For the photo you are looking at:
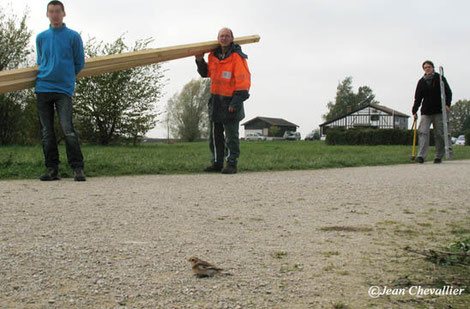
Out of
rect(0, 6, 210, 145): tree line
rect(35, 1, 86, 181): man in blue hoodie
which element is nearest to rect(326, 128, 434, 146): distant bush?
rect(0, 6, 210, 145): tree line

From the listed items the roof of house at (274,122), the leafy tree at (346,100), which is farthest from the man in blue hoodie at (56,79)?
the roof of house at (274,122)

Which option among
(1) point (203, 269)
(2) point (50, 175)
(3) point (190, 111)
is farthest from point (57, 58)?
(3) point (190, 111)

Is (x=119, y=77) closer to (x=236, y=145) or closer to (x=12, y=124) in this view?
(x=12, y=124)

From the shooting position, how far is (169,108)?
69.8 m


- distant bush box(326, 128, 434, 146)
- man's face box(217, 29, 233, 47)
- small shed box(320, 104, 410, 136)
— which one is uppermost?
small shed box(320, 104, 410, 136)

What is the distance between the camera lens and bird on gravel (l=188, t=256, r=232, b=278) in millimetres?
2230

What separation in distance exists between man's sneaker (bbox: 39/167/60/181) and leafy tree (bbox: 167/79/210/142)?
2334 inches

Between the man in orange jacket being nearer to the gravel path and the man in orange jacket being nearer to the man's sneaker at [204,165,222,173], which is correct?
the man's sneaker at [204,165,222,173]

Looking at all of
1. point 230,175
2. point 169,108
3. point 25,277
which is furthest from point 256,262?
point 169,108

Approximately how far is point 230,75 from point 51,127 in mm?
2733

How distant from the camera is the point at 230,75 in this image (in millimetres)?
7324

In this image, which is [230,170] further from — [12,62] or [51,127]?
[12,62]

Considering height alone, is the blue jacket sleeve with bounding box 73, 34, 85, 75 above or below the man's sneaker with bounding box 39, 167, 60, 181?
above

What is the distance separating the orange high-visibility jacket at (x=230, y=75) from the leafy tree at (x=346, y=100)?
305 ft
